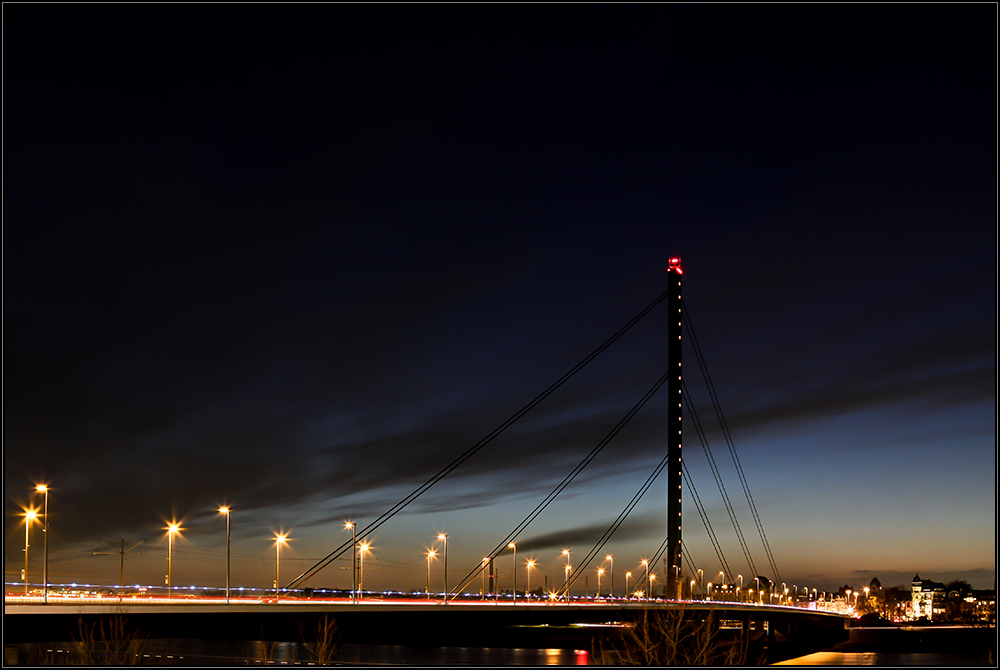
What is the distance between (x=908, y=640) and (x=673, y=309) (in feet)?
289

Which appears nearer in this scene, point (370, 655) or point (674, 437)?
point (674, 437)

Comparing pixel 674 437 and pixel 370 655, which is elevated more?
pixel 674 437

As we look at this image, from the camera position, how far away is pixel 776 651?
108 meters

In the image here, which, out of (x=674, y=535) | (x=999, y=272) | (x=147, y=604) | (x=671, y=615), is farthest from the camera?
(x=674, y=535)

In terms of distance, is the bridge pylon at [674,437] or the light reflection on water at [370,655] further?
the light reflection on water at [370,655]

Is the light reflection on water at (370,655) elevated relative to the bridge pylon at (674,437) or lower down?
lower down

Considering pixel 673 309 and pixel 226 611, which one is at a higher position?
pixel 673 309

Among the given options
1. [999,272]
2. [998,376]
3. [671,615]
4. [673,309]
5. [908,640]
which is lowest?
[908,640]

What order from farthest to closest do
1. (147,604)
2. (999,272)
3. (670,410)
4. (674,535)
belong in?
1. (670,410)
2. (674,535)
3. (147,604)
4. (999,272)

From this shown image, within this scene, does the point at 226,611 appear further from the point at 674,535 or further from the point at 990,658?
the point at 990,658

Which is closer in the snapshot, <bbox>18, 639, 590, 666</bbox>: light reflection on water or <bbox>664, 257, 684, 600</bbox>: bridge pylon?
<bbox>664, 257, 684, 600</bbox>: bridge pylon

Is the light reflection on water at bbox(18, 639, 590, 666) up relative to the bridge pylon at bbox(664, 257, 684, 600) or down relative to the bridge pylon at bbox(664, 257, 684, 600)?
down

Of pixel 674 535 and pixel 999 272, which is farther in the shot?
pixel 674 535

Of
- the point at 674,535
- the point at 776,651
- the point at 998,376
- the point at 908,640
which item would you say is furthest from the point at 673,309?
the point at 908,640
